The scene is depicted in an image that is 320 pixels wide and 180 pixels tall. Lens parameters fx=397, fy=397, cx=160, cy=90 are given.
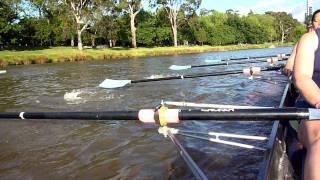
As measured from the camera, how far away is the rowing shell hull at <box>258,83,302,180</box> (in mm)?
3616

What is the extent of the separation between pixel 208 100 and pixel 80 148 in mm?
5390

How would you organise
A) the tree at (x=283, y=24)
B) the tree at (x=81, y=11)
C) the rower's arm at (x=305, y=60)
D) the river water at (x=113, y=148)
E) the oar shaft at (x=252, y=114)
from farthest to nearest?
the tree at (x=283, y=24)
the tree at (x=81, y=11)
the river water at (x=113, y=148)
the rower's arm at (x=305, y=60)
the oar shaft at (x=252, y=114)

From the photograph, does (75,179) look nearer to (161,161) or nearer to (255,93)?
(161,161)

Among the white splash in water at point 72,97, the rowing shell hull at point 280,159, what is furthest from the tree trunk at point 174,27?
the rowing shell hull at point 280,159

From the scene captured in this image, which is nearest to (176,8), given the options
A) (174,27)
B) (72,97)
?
(174,27)

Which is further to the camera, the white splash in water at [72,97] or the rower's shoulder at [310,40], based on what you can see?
the white splash in water at [72,97]

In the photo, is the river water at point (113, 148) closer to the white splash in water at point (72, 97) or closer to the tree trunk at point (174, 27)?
the white splash in water at point (72, 97)

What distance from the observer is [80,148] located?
6.99m

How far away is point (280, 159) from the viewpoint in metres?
4.15

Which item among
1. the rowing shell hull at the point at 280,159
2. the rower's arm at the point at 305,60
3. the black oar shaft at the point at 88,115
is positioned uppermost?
the rower's arm at the point at 305,60

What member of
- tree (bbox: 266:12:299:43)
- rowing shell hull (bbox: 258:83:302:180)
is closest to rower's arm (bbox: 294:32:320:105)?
rowing shell hull (bbox: 258:83:302:180)

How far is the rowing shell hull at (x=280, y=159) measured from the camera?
362 cm

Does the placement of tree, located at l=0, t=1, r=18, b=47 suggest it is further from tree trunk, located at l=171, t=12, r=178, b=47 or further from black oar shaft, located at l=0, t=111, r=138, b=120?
black oar shaft, located at l=0, t=111, r=138, b=120

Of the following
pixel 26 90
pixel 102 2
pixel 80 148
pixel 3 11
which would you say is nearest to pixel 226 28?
pixel 102 2
